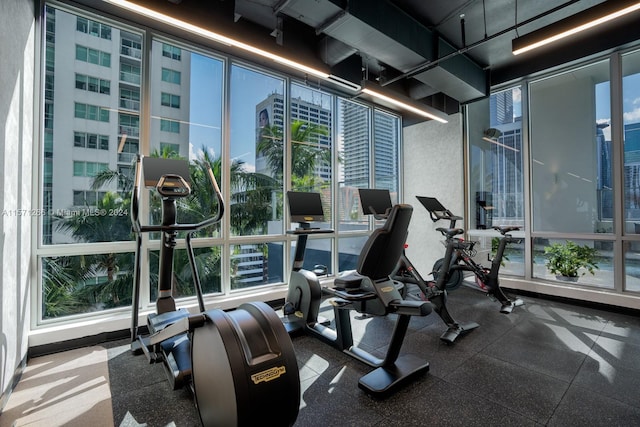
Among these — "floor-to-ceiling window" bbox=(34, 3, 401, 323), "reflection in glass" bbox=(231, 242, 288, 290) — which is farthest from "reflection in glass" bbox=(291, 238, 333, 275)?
"reflection in glass" bbox=(231, 242, 288, 290)

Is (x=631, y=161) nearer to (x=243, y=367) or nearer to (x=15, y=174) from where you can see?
(x=243, y=367)

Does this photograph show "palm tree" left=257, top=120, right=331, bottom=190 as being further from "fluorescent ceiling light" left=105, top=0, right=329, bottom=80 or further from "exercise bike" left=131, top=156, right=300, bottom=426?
"exercise bike" left=131, top=156, right=300, bottom=426

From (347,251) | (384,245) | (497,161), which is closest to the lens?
(384,245)

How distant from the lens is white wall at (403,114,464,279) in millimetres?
5734

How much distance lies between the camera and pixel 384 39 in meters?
3.57

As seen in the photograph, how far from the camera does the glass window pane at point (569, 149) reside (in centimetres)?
448

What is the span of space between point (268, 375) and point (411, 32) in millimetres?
4154

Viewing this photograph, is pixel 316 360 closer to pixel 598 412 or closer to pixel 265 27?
pixel 598 412

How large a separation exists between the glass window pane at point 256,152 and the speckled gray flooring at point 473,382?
202 centimetres

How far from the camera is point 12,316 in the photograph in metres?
2.42

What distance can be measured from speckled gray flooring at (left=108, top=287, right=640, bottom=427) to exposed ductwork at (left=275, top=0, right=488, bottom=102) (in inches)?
136

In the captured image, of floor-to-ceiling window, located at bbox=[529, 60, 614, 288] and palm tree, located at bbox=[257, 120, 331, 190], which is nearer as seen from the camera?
floor-to-ceiling window, located at bbox=[529, 60, 614, 288]

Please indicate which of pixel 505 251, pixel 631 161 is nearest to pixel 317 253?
pixel 505 251

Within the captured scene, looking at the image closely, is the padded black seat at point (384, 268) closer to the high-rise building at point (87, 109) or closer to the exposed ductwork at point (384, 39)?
the exposed ductwork at point (384, 39)
